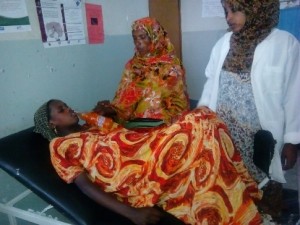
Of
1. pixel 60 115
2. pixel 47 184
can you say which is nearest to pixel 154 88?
pixel 60 115

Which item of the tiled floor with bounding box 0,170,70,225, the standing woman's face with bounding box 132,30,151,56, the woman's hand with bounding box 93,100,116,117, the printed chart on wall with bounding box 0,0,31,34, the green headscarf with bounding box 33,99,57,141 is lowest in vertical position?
the tiled floor with bounding box 0,170,70,225

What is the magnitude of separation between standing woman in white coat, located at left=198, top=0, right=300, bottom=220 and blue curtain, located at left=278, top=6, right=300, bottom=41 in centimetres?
120

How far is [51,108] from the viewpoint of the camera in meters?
1.43

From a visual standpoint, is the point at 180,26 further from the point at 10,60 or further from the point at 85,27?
the point at 10,60

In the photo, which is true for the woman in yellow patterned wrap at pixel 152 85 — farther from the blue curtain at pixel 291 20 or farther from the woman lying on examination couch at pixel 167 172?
the blue curtain at pixel 291 20

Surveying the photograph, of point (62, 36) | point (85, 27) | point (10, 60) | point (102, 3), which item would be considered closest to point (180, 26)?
point (102, 3)

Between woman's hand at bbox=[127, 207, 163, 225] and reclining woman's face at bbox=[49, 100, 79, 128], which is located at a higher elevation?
reclining woman's face at bbox=[49, 100, 79, 128]

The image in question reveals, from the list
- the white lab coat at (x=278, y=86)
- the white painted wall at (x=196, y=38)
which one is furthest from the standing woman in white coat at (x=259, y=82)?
the white painted wall at (x=196, y=38)

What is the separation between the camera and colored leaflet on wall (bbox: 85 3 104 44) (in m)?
2.18

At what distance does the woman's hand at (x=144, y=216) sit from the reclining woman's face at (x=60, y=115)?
1.77ft

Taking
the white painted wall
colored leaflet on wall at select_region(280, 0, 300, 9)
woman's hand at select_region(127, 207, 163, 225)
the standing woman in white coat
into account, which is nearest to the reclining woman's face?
woman's hand at select_region(127, 207, 163, 225)

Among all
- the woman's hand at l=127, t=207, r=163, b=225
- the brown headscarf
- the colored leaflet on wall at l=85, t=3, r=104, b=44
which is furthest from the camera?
the colored leaflet on wall at l=85, t=3, r=104, b=44

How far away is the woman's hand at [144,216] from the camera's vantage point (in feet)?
3.85

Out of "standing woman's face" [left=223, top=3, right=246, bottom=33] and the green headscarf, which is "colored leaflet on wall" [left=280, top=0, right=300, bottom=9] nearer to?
"standing woman's face" [left=223, top=3, right=246, bottom=33]
